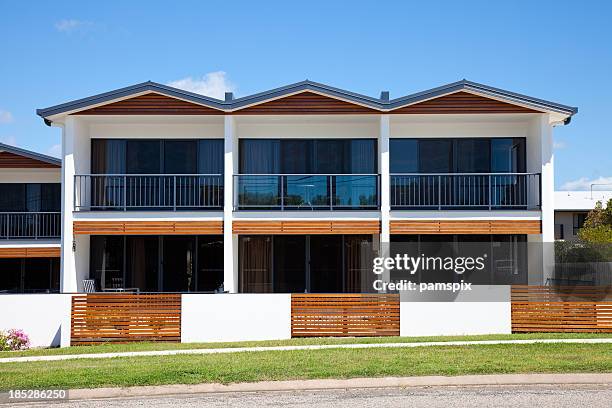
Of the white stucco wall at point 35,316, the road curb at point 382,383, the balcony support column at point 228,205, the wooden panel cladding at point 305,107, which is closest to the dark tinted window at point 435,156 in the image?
the wooden panel cladding at point 305,107

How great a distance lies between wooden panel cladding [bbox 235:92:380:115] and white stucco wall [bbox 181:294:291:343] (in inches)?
225

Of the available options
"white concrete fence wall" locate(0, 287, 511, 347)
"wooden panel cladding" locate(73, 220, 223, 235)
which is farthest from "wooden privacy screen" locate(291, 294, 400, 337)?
"wooden panel cladding" locate(73, 220, 223, 235)

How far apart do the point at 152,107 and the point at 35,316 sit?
256 inches

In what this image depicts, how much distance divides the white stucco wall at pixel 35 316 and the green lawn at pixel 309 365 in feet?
13.9

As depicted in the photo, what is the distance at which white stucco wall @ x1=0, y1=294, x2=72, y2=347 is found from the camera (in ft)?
60.2

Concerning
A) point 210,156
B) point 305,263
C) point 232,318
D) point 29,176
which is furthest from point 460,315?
point 29,176

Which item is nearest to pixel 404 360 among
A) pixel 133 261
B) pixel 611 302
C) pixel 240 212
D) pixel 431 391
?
pixel 431 391

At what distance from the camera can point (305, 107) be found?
2100cm

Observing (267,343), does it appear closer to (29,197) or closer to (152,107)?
(152,107)

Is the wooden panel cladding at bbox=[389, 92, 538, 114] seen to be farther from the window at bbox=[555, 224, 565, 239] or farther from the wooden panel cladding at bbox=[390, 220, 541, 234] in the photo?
the window at bbox=[555, 224, 565, 239]

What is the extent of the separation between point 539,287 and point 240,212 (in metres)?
8.22

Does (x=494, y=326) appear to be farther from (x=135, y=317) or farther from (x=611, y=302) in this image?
(x=135, y=317)

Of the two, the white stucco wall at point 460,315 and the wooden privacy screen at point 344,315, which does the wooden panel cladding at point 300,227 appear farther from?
the white stucco wall at point 460,315

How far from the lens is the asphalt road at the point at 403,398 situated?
34.0 ft
